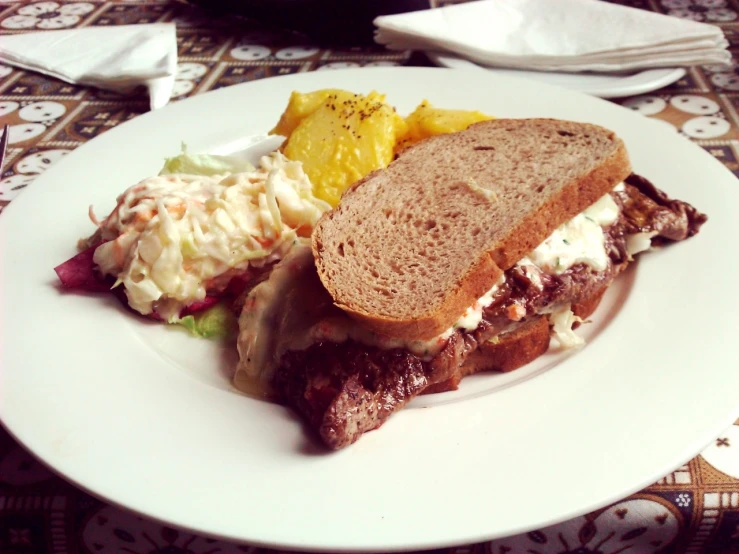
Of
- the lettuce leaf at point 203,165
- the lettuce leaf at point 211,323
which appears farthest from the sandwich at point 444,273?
the lettuce leaf at point 203,165

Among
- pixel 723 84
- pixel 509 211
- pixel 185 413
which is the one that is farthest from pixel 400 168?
pixel 723 84

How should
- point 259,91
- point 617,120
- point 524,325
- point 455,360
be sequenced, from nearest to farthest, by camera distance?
point 455,360
point 524,325
point 617,120
point 259,91

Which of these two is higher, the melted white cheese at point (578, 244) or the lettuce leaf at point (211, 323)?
the melted white cheese at point (578, 244)

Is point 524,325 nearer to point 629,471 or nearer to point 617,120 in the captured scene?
point 629,471

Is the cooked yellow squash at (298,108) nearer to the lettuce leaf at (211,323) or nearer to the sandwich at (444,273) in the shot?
the sandwich at (444,273)

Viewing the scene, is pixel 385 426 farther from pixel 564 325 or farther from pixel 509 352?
pixel 564 325
